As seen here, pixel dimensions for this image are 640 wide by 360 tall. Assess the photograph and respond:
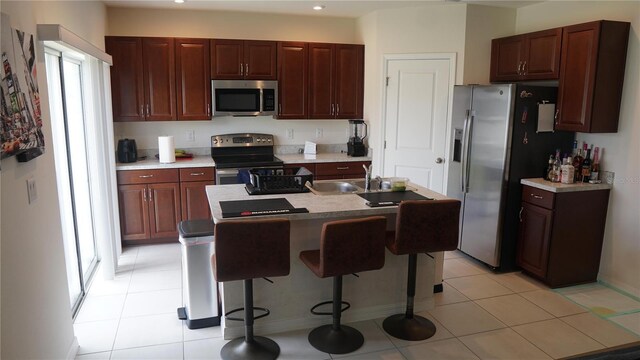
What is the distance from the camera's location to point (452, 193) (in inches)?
181

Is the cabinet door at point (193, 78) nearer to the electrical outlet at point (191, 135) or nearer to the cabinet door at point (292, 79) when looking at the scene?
the electrical outlet at point (191, 135)

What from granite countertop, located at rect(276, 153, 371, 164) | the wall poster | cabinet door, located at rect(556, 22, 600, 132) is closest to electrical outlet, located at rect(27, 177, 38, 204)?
the wall poster

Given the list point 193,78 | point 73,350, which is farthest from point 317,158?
point 73,350

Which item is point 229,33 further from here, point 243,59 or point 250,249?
point 250,249

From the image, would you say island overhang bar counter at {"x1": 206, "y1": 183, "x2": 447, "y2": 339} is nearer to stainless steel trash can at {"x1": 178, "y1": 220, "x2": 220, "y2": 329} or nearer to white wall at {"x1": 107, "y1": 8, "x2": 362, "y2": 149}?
stainless steel trash can at {"x1": 178, "y1": 220, "x2": 220, "y2": 329}

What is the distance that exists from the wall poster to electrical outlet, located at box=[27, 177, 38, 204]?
133 mm

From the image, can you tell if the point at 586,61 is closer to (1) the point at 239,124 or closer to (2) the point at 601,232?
(2) the point at 601,232

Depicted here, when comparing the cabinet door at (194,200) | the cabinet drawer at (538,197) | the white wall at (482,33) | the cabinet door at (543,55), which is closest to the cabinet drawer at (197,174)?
the cabinet door at (194,200)

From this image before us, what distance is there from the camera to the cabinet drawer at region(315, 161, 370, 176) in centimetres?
518

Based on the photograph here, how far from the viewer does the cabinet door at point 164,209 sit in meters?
4.72

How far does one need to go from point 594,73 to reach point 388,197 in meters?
2.01

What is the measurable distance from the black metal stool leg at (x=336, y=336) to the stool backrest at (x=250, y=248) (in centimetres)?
47

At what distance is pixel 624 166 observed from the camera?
12.2 feet

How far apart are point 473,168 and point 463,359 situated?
199cm
